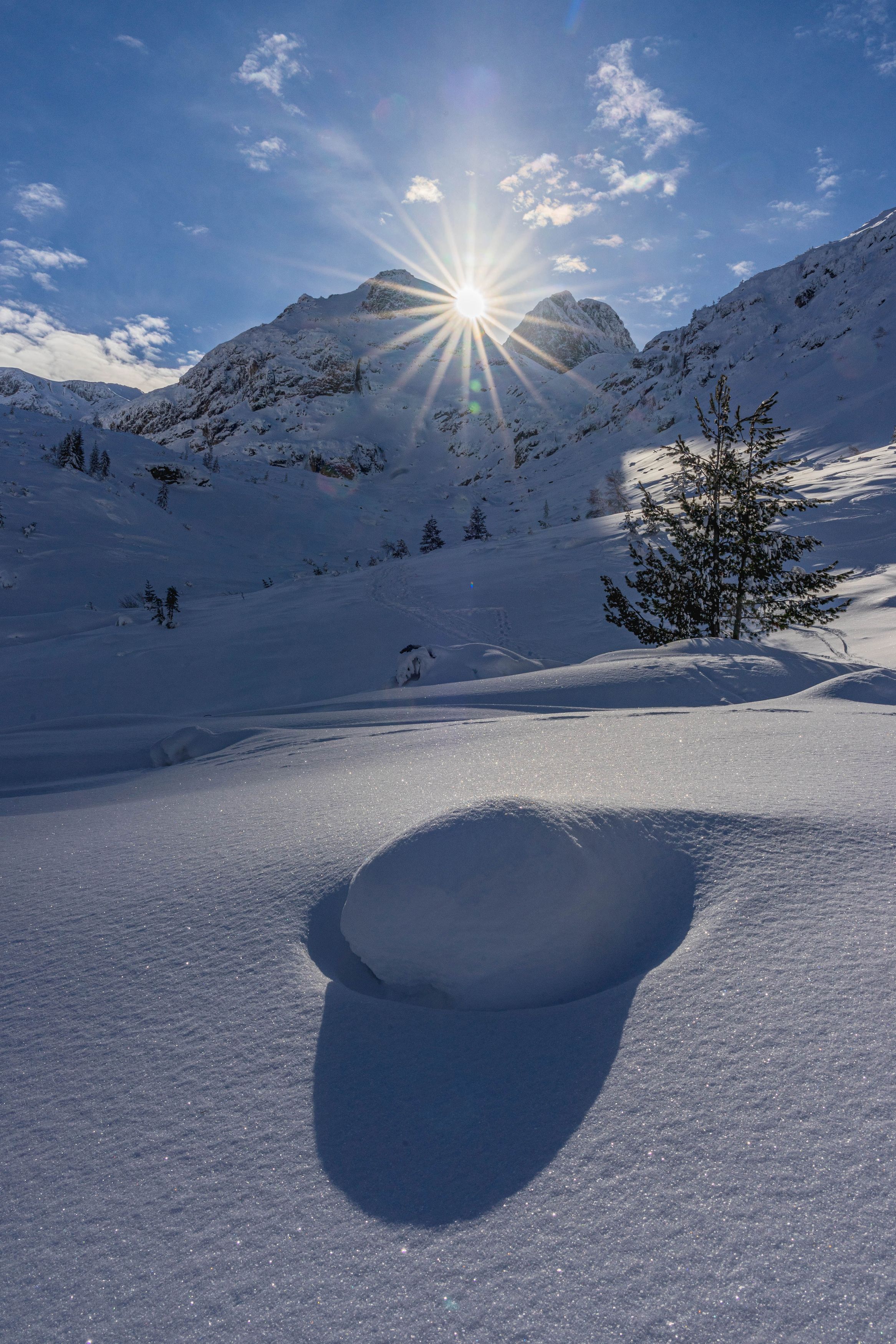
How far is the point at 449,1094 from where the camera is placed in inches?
34.3

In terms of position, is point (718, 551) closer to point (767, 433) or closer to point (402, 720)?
point (767, 433)

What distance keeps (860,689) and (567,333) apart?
7355 cm

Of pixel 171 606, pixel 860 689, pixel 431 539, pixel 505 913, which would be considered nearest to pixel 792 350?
pixel 431 539

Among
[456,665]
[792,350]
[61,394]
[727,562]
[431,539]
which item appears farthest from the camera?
[61,394]

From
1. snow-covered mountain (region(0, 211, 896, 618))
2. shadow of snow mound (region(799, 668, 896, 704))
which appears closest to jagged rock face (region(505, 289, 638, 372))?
snow-covered mountain (region(0, 211, 896, 618))

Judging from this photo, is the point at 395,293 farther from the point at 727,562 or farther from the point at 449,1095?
the point at 449,1095

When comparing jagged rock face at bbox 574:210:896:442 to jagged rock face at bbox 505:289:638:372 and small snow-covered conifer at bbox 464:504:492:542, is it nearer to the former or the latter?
small snow-covered conifer at bbox 464:504:492:542

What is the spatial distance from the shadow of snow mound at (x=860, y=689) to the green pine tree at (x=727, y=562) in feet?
6.89

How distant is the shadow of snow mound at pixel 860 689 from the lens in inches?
129

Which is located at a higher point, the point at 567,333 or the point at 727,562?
the point at 567,333

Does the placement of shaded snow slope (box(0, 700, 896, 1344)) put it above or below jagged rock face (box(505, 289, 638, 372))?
below

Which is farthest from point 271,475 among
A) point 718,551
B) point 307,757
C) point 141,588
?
point 307,757

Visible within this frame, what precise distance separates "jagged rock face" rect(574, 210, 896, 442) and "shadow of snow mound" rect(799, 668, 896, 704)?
15265 millimetres

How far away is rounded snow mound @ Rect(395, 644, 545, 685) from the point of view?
5.46 meters
